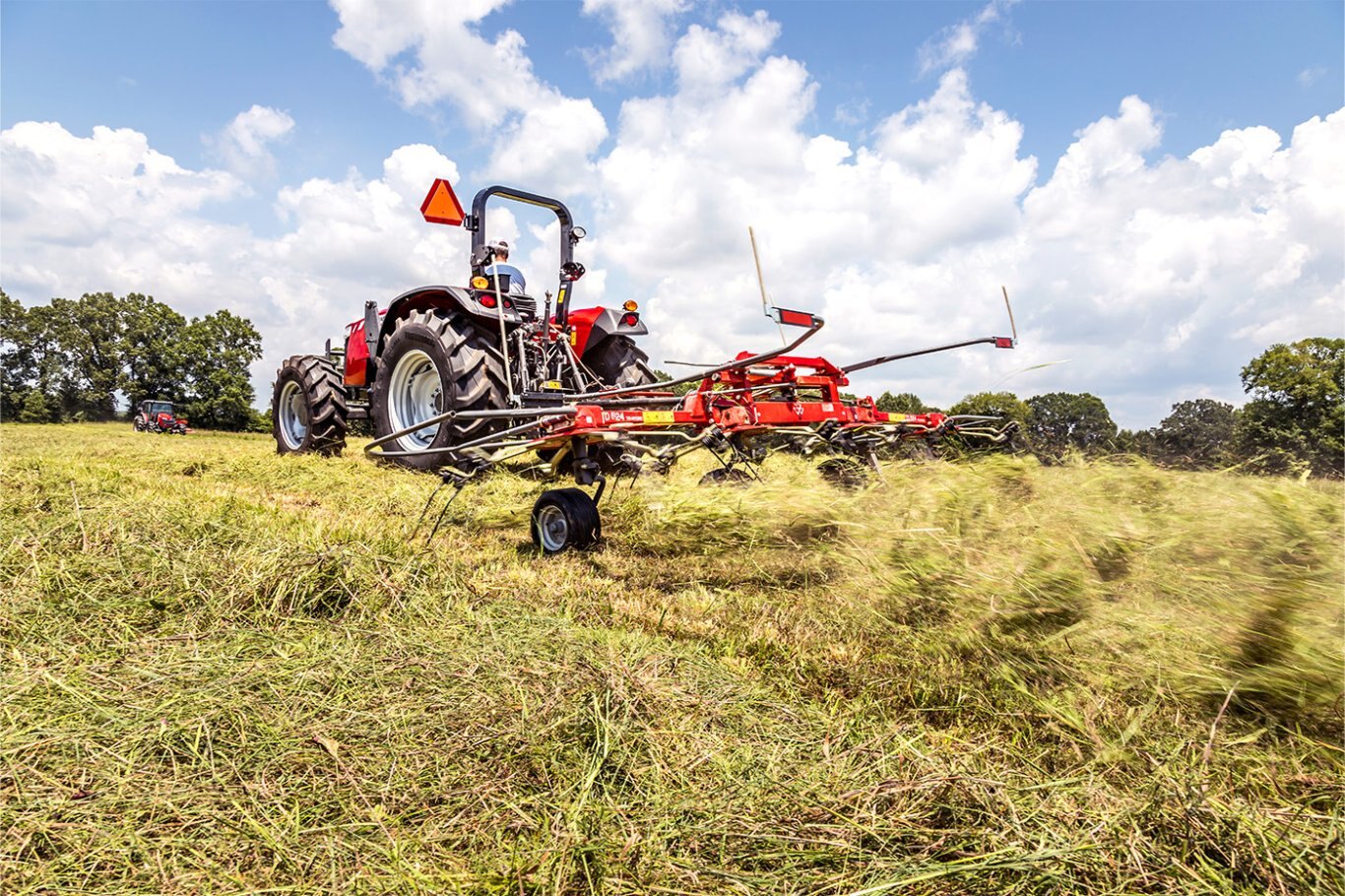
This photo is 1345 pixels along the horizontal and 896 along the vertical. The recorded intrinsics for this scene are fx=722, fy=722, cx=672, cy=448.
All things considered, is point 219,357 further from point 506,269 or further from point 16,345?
point 506,269

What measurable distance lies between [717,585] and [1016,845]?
173 centimetres

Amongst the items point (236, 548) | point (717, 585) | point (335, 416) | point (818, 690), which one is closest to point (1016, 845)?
point (818, 690)

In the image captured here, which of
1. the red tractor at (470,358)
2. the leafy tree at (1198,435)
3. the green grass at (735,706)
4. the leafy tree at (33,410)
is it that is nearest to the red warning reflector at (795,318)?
the green grass at (735,706)

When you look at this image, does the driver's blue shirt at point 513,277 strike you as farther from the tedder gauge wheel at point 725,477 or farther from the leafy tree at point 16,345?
the leafy tree at point 16,345

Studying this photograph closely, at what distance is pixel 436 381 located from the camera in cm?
594

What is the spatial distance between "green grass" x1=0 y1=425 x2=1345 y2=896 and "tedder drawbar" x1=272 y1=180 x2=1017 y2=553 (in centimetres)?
69

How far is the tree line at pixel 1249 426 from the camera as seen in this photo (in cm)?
228

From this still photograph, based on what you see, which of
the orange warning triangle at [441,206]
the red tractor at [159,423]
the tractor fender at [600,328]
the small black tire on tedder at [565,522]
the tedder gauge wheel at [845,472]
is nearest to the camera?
the tedder gauge wheel at [845,472]

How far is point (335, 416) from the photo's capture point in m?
7.17

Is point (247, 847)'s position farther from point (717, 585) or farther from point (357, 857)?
point (717, 585)

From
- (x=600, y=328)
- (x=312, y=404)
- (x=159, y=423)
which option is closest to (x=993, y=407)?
(x=600, y=328)

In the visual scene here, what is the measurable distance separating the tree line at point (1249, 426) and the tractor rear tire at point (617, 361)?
3.41 meters

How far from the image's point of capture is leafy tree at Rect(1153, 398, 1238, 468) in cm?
238

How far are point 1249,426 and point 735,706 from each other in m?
2.19
